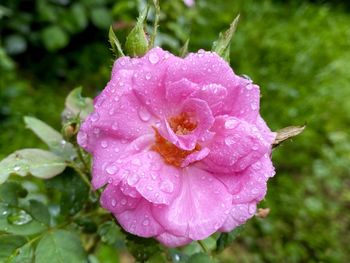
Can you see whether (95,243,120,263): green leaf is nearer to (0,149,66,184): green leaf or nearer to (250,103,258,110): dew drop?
(0,149,66,184): green leaf

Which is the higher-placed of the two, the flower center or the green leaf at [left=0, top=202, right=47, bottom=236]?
the flower center

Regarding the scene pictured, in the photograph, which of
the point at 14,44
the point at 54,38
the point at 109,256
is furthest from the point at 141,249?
the point at 14,44

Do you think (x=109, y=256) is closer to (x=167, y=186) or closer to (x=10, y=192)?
(x=10, y=192)

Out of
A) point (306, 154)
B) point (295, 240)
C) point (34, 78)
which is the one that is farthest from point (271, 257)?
point (34, 78)

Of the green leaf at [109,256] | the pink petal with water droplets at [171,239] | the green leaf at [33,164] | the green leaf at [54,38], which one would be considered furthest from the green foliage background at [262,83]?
the pink petal with water droplets at [171,239]

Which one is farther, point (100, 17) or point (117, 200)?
point (100, 17)

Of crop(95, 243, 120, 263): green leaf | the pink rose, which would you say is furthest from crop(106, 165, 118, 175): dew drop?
crop(95, 243, 120, 263): green leaf
